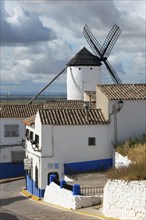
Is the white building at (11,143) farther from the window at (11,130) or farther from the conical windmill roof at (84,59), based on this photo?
the conical windmill roof at (84,59)

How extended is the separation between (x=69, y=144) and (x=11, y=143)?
1401cm

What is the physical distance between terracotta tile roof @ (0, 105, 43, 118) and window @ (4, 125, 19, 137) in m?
1.00

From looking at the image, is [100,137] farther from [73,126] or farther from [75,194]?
[75,194]

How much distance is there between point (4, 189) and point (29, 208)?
13.0 m

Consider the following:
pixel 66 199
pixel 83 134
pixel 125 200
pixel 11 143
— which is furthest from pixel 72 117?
pixel 11 143

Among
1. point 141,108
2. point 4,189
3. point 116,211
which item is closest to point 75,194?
point 116,211

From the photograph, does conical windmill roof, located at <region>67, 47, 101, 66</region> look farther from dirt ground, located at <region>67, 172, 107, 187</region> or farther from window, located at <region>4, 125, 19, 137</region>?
dirt ground, located at <region>67, 172, 107, 187</region>

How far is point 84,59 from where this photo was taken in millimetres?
52156

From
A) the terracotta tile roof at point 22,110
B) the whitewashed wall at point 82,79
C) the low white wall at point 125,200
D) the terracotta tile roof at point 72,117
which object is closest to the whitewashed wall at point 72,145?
the terracotta tile roof at point 72,117

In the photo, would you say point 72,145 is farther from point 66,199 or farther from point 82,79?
point 82,79

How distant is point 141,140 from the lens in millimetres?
30297

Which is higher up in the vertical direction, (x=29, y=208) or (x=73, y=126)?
(x=73, y=126)

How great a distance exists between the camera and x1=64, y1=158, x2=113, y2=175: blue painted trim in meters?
29.5

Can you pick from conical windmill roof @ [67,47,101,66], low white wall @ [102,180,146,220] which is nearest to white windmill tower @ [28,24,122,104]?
conical windmill roof @ [67,47,101,66]
